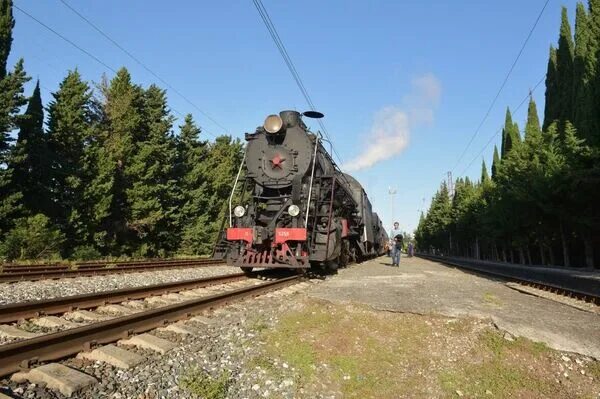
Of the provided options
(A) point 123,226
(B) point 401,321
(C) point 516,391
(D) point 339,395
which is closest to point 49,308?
(D) point 339,395

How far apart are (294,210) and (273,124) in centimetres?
311

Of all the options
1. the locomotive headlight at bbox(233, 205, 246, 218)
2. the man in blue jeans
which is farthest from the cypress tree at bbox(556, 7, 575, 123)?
the locomotive headlight at bbox(233, 205, 246, 218)

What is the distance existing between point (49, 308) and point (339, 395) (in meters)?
4.57

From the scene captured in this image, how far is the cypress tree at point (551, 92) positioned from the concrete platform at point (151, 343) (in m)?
48.9

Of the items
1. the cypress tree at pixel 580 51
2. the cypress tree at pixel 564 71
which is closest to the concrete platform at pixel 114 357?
the cypress tree at pixel 580 51

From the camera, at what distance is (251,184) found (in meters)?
14.1

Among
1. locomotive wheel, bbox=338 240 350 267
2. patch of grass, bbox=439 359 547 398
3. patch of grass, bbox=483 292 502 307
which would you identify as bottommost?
patch of grass, bbox=439 359 547 398

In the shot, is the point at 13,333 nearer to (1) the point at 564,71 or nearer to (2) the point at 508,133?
(1) the point at 564,71

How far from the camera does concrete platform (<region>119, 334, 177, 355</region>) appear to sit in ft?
15.6

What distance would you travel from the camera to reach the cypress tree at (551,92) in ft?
147

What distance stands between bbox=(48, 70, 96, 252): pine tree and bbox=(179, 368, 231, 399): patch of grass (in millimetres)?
20625

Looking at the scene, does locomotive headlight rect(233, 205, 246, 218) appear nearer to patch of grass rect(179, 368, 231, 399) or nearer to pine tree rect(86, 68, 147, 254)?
patch of grass rect(179, 368, 231, 399)

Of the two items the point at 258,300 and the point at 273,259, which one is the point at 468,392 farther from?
the point at 273,259

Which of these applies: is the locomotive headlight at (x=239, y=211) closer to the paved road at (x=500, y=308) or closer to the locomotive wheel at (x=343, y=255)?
the paved road at (x=500, y=308)
